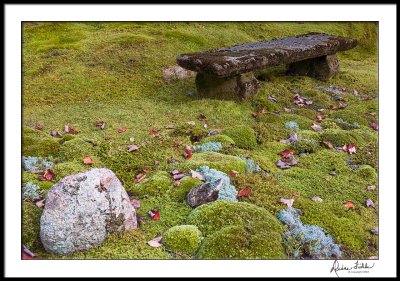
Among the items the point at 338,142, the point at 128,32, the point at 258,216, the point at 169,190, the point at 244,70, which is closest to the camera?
the point at 258,216

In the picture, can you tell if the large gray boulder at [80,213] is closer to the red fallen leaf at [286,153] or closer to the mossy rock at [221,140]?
the mossy rock at [221,140]

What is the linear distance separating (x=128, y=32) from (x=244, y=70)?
6.58 metres

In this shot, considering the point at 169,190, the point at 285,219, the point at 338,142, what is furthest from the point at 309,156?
the point at 169,190

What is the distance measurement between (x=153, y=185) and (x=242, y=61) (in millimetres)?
4949

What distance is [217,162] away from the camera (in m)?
7.23

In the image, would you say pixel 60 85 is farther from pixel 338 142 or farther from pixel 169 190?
pixel 338 142

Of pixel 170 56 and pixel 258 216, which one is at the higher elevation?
pixel 170 56

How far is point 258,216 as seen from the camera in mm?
5828

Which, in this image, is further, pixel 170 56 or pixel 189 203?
pixel 170 56

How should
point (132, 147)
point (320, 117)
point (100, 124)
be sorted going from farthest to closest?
point (320, 117) < point (100, 124) < point (132, 147)

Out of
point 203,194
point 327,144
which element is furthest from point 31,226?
point 327,144

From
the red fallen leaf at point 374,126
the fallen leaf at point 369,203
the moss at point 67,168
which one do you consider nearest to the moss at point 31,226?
the moss at point 67,168

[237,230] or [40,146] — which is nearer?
[237,230]

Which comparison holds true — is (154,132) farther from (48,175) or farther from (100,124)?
(48,175)
